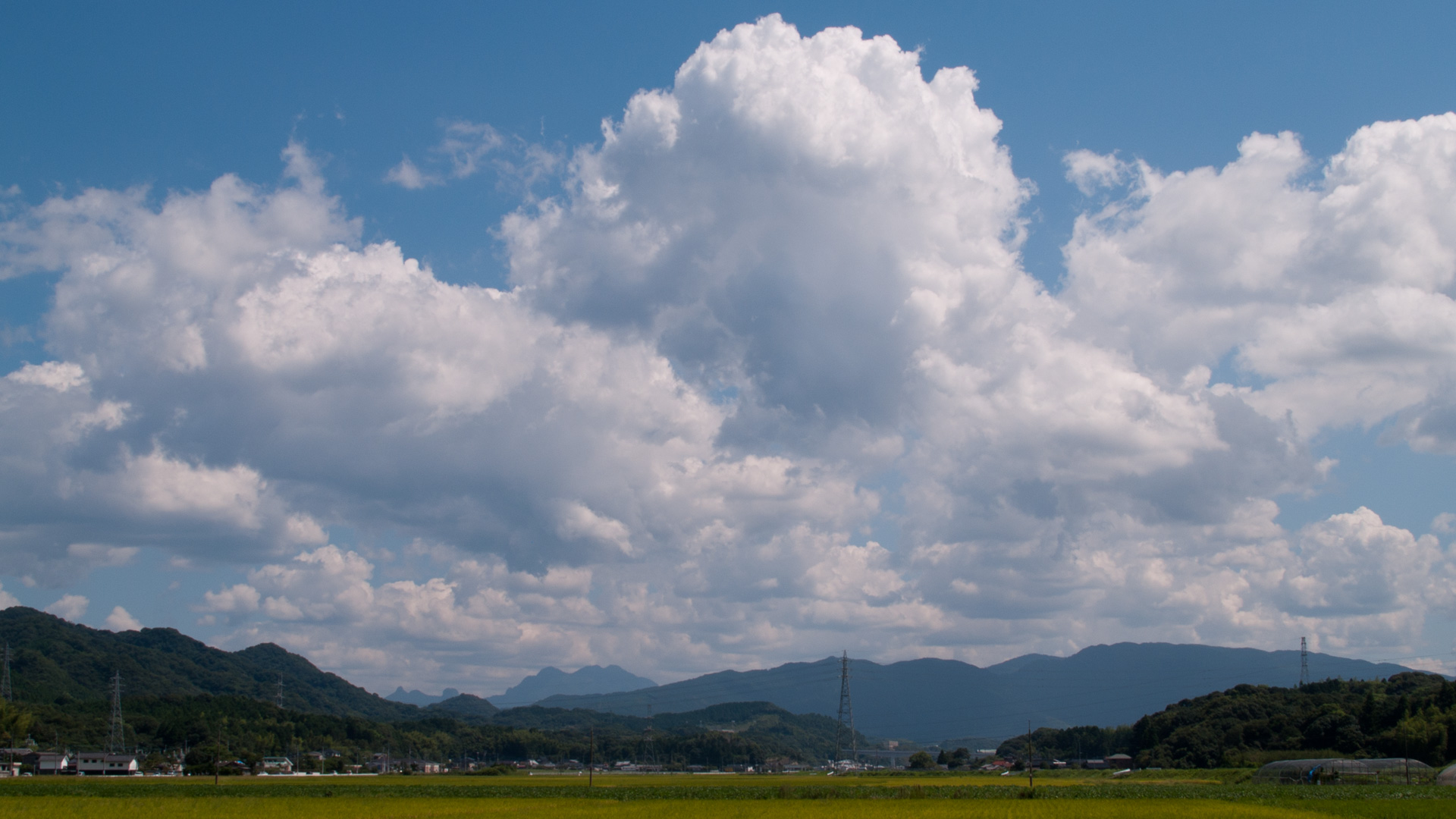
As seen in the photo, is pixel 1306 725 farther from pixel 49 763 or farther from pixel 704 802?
pixel 49 763

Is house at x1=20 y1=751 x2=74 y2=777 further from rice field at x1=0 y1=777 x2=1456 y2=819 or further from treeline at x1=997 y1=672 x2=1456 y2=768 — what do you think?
treeline at x1=997 y1=672 x2=1456 y2=768

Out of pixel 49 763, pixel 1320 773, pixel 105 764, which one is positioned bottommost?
pixel 105 764

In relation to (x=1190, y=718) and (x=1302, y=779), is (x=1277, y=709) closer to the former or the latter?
(x=1190, y=718)

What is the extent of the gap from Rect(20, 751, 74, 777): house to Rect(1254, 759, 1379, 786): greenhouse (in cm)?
13653

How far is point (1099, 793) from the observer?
70312 millimetres

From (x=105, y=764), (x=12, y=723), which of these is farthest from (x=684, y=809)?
(x=12, y=723)

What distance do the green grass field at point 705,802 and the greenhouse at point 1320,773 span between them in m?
9.44

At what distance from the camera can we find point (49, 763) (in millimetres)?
116688

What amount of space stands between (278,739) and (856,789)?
5489 inches

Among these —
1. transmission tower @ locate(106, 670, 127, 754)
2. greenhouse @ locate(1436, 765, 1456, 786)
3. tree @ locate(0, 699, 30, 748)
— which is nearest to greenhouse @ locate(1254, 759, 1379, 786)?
greenhouse @ locate(1436, 765, 1456, 786)

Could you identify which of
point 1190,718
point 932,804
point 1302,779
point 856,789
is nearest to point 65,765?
point 856,789

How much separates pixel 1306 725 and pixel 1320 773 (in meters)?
42.4

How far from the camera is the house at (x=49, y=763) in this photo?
115500 mm

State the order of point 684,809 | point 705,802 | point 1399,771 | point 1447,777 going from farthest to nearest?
point 1399,771
point 1447,777
point 705,802
point 684,809
